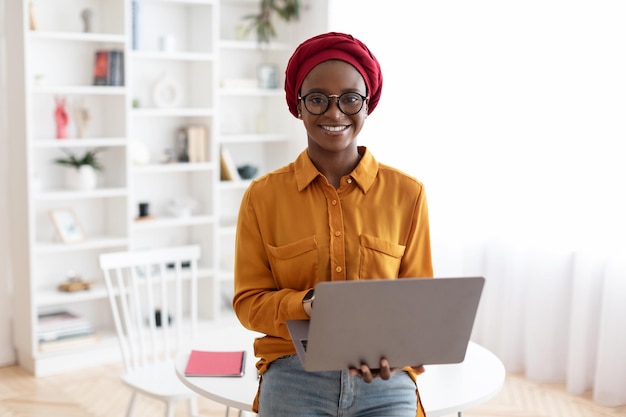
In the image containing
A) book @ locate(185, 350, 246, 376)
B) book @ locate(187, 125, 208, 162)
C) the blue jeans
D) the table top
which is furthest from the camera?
book @ locate(187, 125, 208, 162)

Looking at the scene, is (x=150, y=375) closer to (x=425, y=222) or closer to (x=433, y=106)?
(x=425, y=222)

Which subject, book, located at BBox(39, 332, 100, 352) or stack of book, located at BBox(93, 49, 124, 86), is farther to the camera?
stack of book, located at BBox(93, 49, 124, 86)

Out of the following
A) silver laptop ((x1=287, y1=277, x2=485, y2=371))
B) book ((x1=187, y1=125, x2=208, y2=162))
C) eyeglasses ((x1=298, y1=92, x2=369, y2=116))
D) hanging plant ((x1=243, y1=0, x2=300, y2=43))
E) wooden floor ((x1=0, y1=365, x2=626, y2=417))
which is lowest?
wooden floor ((x1=0, y1=365, x2=626, y2=417))

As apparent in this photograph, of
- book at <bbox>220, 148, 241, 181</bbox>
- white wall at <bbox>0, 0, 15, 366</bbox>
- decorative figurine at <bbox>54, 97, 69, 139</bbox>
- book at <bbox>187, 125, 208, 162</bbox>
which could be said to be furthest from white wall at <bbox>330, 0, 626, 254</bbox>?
white wall at <bbox>0, 0, 15, 366</bbox>

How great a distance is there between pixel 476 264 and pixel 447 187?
0.44 meters

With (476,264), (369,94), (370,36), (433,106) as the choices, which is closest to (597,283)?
(476,264)

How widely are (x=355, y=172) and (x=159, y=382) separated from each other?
137cm

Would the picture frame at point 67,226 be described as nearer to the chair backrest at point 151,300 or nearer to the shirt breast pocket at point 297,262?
the chair backrest at point 151,300

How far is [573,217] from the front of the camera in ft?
12.4

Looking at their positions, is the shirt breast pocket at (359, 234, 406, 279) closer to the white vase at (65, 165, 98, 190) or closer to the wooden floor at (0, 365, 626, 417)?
the wooden floor at (0, 365, 626, 417)

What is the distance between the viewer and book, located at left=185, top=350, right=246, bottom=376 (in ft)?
7.02

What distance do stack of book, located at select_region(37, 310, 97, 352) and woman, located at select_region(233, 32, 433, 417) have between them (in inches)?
101

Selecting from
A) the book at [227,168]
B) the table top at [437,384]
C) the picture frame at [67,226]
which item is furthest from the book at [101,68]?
the table top at [437,384]

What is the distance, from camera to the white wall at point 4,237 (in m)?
4.05
